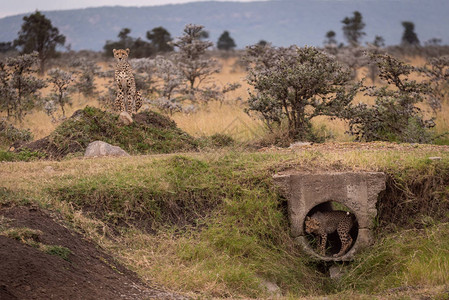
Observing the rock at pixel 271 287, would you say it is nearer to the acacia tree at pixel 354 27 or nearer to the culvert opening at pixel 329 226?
the culvert opening at pixel 329 226

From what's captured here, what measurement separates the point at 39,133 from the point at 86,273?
24.9 ft

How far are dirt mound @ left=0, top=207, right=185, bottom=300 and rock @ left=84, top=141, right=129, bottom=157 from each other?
2980 millimetres

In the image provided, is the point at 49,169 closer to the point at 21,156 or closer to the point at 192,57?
the point at 21,156

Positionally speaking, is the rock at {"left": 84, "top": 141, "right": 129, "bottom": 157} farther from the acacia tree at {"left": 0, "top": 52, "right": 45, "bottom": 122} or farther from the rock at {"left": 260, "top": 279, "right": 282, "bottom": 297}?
the acacia tree at {"left": 0, "top": 52, "right": 45, "bottom": 122}

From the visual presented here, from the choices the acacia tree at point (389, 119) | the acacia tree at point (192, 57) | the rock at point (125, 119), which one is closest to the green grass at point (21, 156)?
the rock at point (125, 119)

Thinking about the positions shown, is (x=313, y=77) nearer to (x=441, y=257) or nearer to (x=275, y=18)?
(x=441, y=257)

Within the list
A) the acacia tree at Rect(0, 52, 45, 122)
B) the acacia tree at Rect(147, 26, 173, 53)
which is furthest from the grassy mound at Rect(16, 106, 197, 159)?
the acacia tree at Rect(147, 26, 173, 53)

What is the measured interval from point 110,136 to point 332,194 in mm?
4228

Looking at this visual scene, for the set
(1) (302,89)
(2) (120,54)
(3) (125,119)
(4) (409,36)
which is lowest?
(3) (125,119)

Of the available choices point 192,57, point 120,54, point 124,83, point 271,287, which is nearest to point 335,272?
point 271,287

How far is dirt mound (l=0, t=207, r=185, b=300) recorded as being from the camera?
179 inches

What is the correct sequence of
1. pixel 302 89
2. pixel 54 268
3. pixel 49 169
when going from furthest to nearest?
pixel 302 89 → pixel 49 169 → pixel 54 268

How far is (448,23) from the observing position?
155125 millimetres

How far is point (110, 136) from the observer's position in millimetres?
9898
